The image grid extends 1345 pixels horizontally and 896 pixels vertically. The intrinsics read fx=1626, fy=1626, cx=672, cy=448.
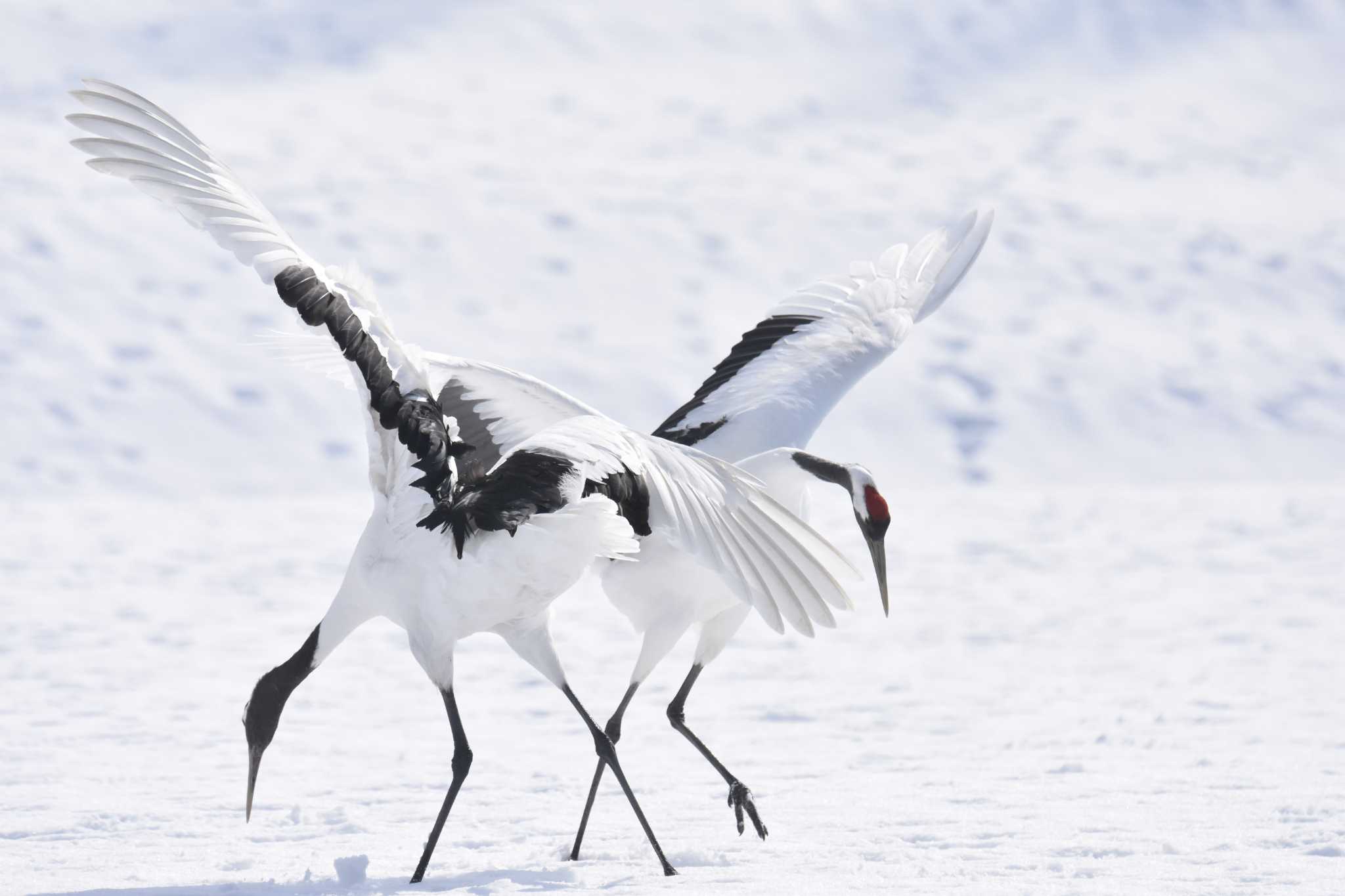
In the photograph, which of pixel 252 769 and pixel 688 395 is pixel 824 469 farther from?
pixel 688 395

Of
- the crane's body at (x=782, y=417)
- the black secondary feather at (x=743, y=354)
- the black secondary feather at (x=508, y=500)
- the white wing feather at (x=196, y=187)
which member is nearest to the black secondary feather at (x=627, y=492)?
the black secondary feather at (x=508, y=500)

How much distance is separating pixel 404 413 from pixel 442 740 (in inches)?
113

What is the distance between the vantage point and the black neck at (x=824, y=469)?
16.7 ft

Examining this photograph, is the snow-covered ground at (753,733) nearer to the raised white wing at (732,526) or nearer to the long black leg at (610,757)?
the long black leg at (610,757)

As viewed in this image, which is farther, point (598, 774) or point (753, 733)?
point (753, 733)

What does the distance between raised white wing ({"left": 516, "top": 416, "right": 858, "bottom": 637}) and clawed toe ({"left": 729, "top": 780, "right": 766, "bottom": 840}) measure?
0.97 m

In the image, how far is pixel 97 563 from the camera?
10906 millimetres

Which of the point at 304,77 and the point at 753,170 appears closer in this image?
the point at 753,170

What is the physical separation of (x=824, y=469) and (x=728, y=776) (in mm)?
1080

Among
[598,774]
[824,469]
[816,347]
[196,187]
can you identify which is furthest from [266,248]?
[816,347]

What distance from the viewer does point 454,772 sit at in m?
4.86

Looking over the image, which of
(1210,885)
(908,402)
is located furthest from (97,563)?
(908,402)

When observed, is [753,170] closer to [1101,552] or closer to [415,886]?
[1101,552]

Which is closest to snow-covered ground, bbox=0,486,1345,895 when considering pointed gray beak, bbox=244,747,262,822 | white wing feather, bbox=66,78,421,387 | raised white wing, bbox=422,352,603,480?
pointed gray beak, bbox=244,747,262,822
